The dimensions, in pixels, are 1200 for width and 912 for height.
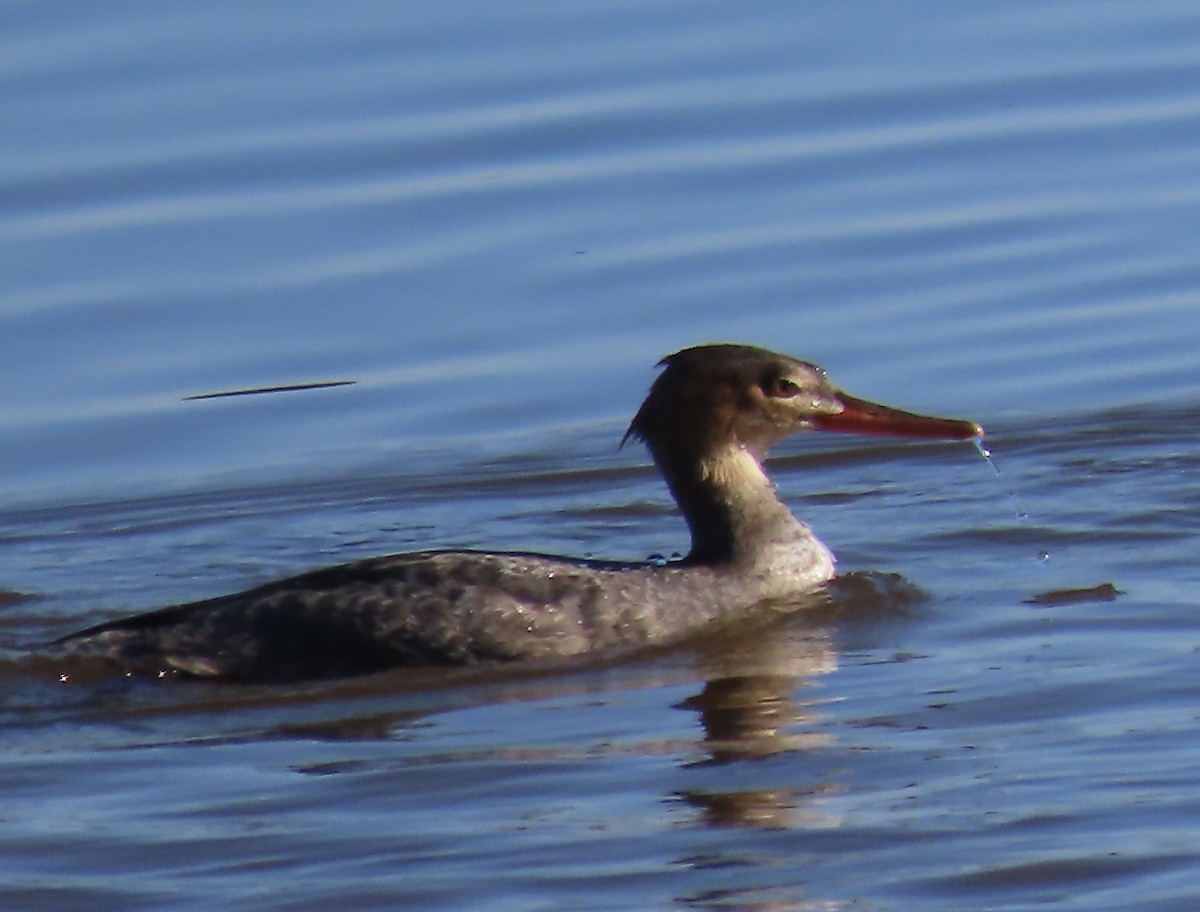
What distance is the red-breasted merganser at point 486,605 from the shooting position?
388 inches

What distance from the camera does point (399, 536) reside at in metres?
12.2

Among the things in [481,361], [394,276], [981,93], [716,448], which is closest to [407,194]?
[394,276]

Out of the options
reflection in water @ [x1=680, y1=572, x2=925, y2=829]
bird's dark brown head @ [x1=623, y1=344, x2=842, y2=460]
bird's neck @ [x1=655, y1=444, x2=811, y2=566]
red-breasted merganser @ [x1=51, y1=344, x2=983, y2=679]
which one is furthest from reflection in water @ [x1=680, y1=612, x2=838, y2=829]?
bird's dark brown head @ [x1=623, y1=344, x2=842, y2=460]

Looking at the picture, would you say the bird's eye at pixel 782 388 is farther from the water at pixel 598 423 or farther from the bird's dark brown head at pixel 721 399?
the water at pixel 598 423

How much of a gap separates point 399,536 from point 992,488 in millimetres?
2678

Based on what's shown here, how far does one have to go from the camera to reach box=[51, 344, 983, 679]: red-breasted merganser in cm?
987

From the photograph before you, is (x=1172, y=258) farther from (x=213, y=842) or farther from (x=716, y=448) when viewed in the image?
(x=213, y=842)

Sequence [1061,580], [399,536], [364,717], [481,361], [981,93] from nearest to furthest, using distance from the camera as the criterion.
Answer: [364,717] < [1061,580] < [399,536] < [481,361] < [981,93]

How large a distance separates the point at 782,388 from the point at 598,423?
2054mm

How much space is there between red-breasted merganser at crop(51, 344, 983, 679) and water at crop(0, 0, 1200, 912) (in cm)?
20

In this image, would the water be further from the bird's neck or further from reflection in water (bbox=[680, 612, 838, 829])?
the bird's neck

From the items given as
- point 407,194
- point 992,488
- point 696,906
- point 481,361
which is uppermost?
point 407,194

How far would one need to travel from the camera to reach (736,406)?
11.1 m

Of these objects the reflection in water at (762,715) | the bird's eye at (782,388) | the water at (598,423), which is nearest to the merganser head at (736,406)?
the bird's eye at (782,388)
